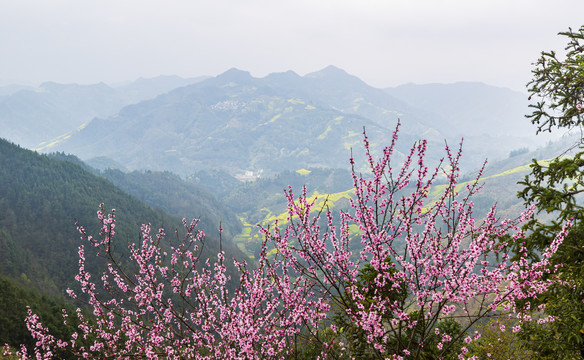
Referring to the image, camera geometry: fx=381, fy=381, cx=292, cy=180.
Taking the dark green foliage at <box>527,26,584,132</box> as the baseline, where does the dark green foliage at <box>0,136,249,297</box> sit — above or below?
below

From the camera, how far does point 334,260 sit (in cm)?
739

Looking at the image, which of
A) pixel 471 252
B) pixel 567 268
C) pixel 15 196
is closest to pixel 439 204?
pixel 471 252

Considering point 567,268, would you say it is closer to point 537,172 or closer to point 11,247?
point 537,172

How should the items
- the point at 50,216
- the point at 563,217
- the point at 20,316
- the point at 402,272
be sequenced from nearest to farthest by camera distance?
the point at 402,272
the point at 563,217
the point at 20,316
the point at 50,216

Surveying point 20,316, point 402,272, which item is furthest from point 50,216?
point 402,272

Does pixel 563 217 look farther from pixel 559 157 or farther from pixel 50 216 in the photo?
pixel 50 216

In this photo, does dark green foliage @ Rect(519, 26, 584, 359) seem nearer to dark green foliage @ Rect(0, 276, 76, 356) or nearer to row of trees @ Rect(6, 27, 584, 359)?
row of trees @ Rect(6, 27, 584, 359)

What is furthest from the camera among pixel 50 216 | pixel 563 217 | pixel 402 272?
pixel 50 216

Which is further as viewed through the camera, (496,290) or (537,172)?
(537,172)

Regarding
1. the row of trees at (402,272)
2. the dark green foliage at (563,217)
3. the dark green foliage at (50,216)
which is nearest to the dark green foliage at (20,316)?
the dark green foliage at (50,216)

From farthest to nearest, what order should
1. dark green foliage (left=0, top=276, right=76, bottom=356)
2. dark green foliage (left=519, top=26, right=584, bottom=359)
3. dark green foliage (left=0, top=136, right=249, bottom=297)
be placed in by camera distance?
dark green foliage (left=0, top=136, right=249, bottom=297)
dark green foliage (left=0, top=276, right=76, bottom=356)
dark green foliage (left=519, top=26, right=584, bottom=359)

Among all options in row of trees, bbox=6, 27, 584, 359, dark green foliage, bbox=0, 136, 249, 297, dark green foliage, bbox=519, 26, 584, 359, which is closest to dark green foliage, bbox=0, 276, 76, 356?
dark green foliage, bbox=0, 136, 249, 297

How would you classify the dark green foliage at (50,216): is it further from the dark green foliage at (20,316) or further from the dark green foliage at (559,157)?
the dark green foliage at (559,157)

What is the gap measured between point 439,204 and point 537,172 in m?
4.81
